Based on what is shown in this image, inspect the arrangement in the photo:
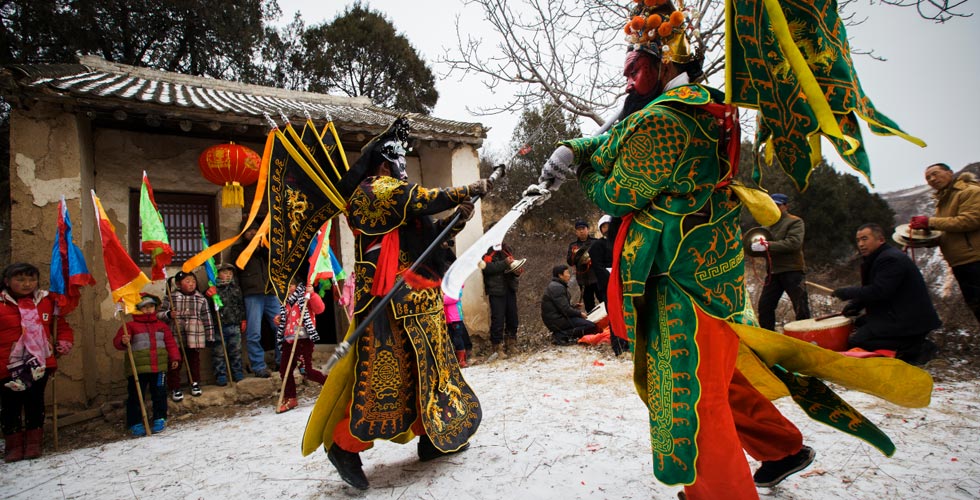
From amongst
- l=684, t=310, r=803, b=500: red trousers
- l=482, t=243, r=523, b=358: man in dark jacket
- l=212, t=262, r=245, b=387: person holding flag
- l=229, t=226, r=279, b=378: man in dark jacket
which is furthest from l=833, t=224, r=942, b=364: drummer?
l=212, t=262, r=245, b=387: person holding flag

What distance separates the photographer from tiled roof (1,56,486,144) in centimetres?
519

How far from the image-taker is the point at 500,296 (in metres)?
7.50

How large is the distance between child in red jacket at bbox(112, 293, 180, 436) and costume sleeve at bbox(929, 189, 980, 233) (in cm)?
760

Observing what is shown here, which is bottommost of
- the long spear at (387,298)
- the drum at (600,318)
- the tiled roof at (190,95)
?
the drum at (600,318)

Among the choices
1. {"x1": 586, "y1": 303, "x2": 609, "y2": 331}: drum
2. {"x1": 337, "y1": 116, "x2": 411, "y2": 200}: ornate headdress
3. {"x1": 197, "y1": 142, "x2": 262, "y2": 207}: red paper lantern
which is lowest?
{"x1": 586, "y1": 303, "x2": 609, "y2": 331}: drum

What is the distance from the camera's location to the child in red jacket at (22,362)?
13.7 feet

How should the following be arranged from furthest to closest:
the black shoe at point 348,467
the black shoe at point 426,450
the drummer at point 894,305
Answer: the drummer at point 894,305
the black shoe at point 426,450
the black shoe at point 348,467

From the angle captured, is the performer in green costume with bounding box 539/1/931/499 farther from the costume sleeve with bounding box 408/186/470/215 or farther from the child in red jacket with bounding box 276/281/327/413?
the child in red jacket with bounding box 276/281/327/413

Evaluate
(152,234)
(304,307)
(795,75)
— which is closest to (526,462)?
(795,75)

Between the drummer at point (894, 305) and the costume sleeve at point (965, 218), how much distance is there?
49 centimetres

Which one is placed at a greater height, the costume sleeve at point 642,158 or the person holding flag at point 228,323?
the costume sleeve at point 642,158

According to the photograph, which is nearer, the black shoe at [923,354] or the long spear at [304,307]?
the black shoe at [923,354]

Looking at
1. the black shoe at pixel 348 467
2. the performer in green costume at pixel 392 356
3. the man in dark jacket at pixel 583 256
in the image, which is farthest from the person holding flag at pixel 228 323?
the man in dark jacket at pixel 583 256

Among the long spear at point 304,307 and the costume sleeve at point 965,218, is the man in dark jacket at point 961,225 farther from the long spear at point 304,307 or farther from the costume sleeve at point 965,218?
the long spear at point 304,307
